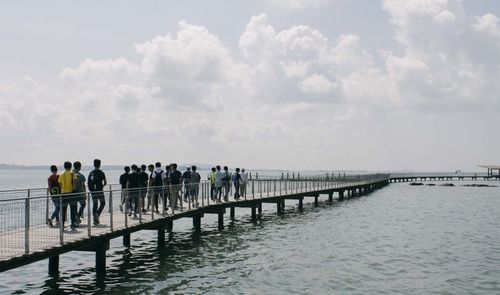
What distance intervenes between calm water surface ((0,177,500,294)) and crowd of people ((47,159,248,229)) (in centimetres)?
202

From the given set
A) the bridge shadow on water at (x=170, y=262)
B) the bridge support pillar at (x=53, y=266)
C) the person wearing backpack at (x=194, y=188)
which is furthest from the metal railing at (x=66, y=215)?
the bridge shadow on water at (x=170, y=262)

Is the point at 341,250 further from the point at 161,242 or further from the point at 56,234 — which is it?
the point at 56,234

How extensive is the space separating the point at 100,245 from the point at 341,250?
11123 millimetres

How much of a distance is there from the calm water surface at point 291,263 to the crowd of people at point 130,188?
202 centimetres

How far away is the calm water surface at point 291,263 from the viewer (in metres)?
16.0

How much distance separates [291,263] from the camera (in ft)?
64.6

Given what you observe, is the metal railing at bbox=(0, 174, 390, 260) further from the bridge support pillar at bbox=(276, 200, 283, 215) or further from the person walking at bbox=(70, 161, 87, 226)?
the bridge support pillar at bbox=(276, 200, 283, 215)

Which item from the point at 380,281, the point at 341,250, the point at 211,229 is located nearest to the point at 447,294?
the point at 380,281

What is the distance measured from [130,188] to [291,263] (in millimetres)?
6651

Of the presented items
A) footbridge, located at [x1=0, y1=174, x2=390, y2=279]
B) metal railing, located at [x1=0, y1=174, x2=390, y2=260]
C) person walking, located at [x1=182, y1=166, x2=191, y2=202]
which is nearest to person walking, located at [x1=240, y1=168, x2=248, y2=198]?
person walking, located at [x1=182, y1=166, x2=191, y2=202]

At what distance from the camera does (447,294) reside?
15555 mm

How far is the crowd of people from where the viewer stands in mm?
15312

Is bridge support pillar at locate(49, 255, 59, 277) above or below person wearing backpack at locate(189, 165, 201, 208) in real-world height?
below

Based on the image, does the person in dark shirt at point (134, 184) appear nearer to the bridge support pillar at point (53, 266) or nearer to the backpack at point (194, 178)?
the bridge support pillar at point (53, 266)
